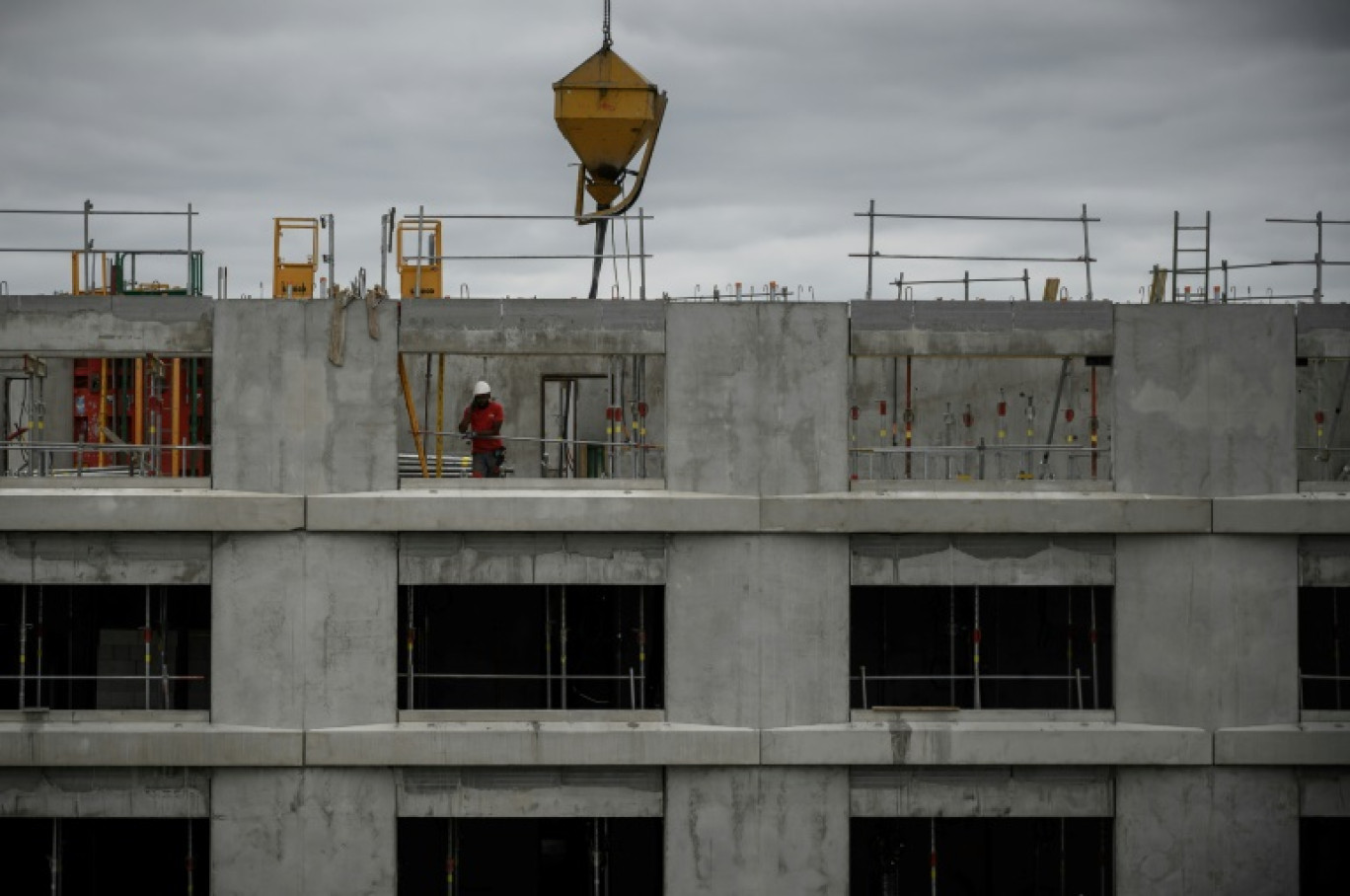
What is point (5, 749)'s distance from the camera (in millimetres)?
18969

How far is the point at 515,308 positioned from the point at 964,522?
6387mm

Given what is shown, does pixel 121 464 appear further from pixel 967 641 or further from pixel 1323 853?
pixel 1323 853

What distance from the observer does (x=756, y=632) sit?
1919cm

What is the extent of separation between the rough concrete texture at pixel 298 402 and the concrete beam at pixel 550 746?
10.4 feet

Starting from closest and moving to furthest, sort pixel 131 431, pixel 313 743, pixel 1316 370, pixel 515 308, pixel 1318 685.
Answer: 1. pixel 313 743
2. pixel 515 308
3. pixel 1318 685
4. pixel 1316 370
5. pixel 131 431

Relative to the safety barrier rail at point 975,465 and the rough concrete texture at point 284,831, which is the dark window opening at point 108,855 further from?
the safety barrier rail at point 975,465

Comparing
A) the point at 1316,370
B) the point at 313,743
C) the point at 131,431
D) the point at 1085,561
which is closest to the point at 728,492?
the point at 1085,561

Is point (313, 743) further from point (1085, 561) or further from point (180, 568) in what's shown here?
point (1085, 561)

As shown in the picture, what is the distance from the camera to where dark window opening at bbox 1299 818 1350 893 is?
21.3m

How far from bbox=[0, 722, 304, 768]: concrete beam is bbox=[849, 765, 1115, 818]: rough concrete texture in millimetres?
7296

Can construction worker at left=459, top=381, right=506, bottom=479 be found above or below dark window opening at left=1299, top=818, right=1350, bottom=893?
above

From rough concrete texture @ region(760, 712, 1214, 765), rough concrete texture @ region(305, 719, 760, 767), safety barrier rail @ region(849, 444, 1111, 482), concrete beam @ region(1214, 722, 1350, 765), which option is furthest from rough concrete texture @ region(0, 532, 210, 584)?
concrete beam @ region(1214, 722, 1350, 765)

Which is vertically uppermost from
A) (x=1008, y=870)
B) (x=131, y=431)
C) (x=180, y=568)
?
(x=131, y=431)

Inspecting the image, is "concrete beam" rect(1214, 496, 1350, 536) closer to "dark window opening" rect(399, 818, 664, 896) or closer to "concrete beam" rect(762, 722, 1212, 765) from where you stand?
"concrete beam" rect(762, 722, 1212, 765)
